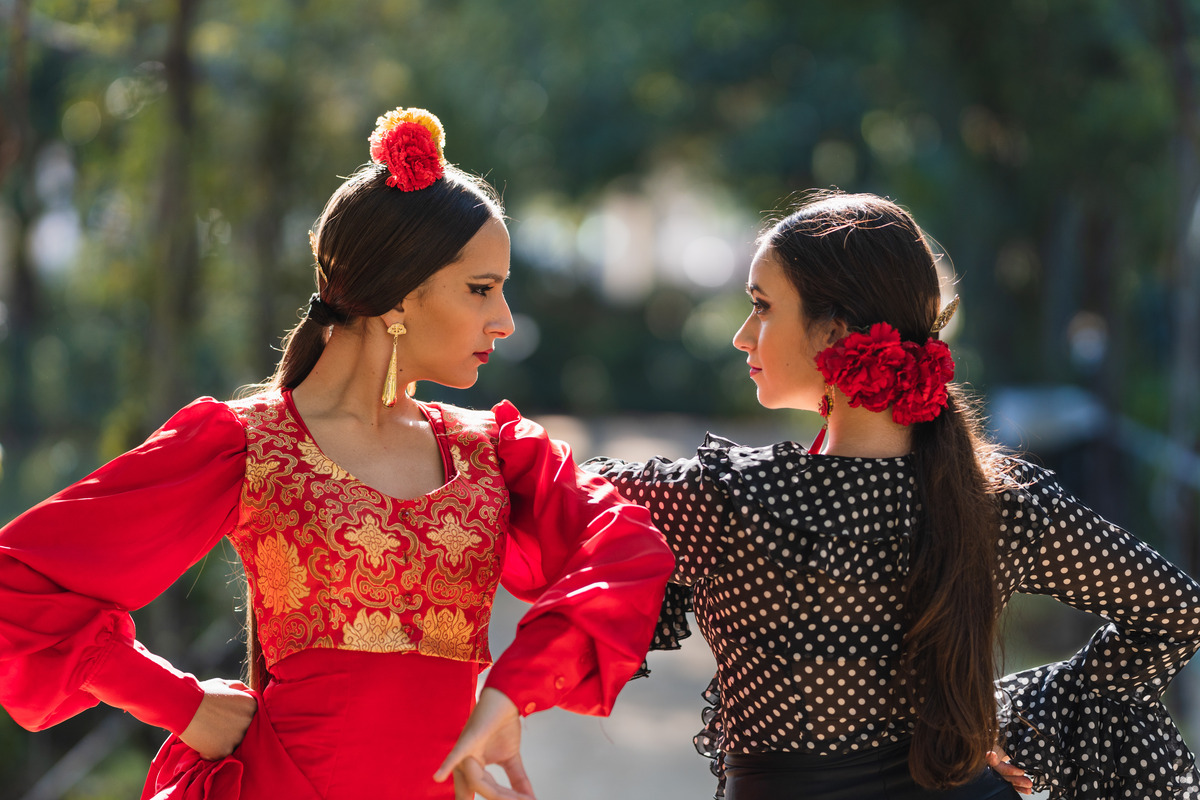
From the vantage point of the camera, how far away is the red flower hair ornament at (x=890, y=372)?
187 centimetres

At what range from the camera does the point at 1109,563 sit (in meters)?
1.94

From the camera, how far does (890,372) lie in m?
1.86

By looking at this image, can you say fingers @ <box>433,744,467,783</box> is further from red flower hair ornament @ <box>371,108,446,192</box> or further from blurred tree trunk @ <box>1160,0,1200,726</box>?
blurred tree trunk @ <box>1160,0,1200,726</box>

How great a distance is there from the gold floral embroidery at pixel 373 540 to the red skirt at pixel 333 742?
0.49 ft

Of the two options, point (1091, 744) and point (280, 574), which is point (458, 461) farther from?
point (1091, 744)

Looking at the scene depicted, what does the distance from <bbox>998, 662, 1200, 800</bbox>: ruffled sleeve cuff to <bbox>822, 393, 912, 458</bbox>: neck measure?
20.8 inches

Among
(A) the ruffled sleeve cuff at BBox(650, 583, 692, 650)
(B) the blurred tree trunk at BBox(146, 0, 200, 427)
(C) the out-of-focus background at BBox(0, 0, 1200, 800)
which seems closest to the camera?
(A) the ruffled sleeve cuff at BBox(650, 583, 692, 650)

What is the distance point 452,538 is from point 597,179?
1396cm

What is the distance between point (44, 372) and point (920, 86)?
8.61 metres

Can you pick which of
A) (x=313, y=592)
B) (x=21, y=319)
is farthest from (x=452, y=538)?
(x=21, y=319)

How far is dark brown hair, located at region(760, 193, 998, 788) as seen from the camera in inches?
72.3

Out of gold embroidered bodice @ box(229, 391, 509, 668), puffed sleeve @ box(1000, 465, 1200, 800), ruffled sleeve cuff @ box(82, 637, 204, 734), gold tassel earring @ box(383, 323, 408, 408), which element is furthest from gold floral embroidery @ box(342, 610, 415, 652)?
puffed sleeve @ box(1000, 465, 1200, 800)

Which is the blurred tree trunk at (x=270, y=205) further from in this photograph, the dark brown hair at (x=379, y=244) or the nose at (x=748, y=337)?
the nose at (x=748, y=337)

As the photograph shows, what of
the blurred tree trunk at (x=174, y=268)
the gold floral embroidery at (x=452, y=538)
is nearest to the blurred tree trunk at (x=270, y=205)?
the blurred tree trunk at (x=174, y=268)
